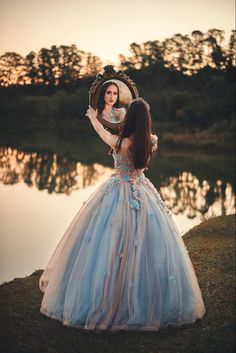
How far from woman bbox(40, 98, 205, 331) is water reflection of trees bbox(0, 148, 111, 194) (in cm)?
994

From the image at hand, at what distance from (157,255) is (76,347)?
1116 millimetres

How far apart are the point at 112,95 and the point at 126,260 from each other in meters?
1.79

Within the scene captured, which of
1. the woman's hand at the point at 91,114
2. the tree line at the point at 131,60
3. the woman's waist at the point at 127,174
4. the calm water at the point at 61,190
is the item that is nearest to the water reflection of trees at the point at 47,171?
the calm water at the point at 61,190

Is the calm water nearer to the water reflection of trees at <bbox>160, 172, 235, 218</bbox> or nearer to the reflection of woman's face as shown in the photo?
the water reflection of trees at <bbox>160, 172, 235, 218</bbox>

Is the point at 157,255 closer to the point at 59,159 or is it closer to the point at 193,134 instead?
the point at 59,159

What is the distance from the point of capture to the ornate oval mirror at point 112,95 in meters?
4.74

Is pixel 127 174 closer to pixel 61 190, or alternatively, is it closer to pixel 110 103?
pixel 110 103

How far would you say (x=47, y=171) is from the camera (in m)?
17.9

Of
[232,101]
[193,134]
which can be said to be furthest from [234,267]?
[232,101]

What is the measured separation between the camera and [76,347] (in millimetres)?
3895

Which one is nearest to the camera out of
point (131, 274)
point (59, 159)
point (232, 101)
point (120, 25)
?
point (131, 274)

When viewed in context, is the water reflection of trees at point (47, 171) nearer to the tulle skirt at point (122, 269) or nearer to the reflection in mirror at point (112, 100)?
the reflection in mirror at point (112, 100)

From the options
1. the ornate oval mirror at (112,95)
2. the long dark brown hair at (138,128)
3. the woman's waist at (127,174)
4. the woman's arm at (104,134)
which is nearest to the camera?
the long dark brown hair at (138,128)

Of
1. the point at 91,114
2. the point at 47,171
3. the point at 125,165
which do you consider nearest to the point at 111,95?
the point at 91,114
